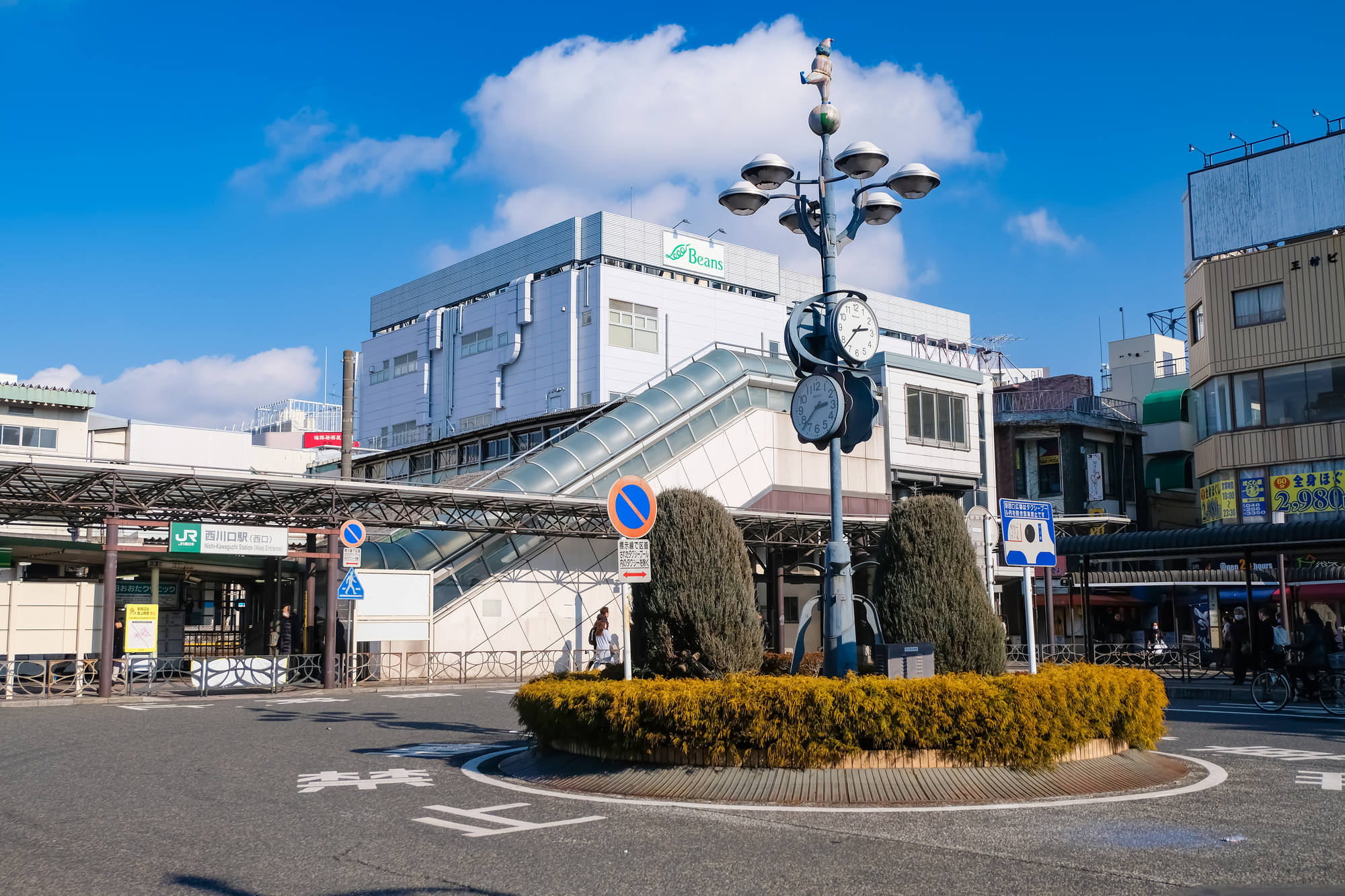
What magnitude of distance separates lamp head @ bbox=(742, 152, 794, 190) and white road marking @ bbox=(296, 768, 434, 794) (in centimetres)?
750

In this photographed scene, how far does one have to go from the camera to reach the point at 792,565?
3547cm

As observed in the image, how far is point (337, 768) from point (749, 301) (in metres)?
63.0

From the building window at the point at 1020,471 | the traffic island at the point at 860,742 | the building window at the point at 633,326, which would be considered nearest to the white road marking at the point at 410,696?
the traffic island at the point at 860,742

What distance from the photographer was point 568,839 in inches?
312

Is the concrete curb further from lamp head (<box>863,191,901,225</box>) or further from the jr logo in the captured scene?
lamp head (<box>863,191,901,225</box>)

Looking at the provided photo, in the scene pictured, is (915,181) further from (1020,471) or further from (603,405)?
(1020,471)

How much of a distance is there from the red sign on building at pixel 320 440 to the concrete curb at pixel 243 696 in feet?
190

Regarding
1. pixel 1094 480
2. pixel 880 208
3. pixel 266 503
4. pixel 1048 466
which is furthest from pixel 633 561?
pixel 1094 480

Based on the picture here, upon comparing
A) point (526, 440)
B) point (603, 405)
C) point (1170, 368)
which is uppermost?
point (1170, 368)

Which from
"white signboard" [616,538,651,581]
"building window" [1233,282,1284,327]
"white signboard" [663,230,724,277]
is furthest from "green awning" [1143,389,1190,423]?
"white signboard" [616,538,651,581]

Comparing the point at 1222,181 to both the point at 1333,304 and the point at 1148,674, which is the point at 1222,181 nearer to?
the point at 1333,304

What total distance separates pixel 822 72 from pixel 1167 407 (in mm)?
48538

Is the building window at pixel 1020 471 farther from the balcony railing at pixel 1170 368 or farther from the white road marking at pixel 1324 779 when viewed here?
the white road marking at pixel 1324 779

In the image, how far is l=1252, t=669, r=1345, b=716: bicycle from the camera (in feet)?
62.6
